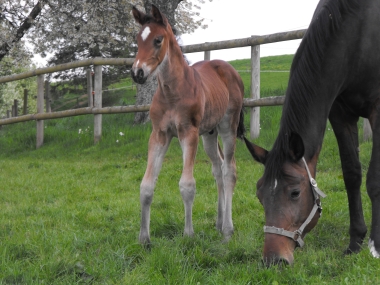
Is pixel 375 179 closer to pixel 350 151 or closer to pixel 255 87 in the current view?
pixel 350 151

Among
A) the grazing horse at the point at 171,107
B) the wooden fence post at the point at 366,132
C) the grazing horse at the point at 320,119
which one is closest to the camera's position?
the grazing horse at the point at 320,119

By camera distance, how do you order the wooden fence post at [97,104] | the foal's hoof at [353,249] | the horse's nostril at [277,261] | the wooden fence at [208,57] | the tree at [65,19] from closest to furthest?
the horse's nostril at [277,261], the foal's hoof at [353,249], the wooden fence at [208,57], the wooden fence post at [97,104], the tree at [65,19]

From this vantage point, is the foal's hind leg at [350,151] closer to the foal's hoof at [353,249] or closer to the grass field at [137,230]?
the foal's hoof at [353,249]

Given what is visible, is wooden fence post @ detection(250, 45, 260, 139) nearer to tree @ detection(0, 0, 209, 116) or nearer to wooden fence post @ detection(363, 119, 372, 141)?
wooden fence post @ detection(363, 119, 372, 141)

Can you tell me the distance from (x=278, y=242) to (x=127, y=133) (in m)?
7.58

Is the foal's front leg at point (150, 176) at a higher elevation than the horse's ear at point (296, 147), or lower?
lower

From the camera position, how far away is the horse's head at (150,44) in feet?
12.7

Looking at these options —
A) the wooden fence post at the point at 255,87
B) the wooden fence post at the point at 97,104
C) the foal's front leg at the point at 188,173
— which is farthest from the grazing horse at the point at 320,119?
the wooden fence post at the point at 97,104

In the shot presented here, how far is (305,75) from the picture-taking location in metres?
3.50

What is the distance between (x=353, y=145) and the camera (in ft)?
13.4

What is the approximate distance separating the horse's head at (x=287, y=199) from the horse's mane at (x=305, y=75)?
2 centimetres

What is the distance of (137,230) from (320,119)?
6.57 ft

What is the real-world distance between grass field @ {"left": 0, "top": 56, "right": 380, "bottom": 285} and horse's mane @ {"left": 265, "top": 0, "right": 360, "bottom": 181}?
775 mm

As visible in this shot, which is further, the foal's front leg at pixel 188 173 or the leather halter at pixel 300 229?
the foal's front leg at pixel 188 173
